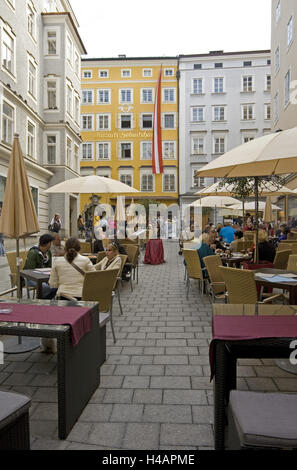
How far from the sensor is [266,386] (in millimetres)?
3443

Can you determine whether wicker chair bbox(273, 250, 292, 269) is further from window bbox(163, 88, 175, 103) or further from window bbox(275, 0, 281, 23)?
window bbox(163, 88, 175, 103)

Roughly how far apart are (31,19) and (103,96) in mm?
19425

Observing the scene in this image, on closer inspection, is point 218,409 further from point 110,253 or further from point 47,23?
point 47,23

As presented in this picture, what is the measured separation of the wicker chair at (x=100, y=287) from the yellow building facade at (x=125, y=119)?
34.6m

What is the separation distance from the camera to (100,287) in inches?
175

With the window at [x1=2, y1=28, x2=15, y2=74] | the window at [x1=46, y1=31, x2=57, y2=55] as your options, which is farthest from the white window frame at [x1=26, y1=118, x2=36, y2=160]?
the window at [x1=46, y1=31, x2=57, y2=55]

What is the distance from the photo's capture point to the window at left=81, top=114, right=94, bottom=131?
3969 centimetres

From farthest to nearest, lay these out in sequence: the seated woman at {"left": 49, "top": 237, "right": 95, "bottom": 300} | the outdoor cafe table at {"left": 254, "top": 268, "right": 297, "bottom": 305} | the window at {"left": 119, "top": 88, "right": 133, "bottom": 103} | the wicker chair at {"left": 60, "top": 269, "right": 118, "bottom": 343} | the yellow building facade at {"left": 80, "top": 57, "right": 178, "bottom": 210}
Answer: the window at {"left": 119, "top": 88, "right": 133, "bottom": 103} → the yellow building facade at {"left": 80, "top": 57, "right": 178, "bottom": 210} → the seated woman at {"left": 49, "top": 237, "right": 95, "bottom": 300} → the outdoor cafe table at {"left": 254, "top": 268, "right": 297, "bottom": 305} → the wicker chair at {"left": 60, "top": 269, "right": 118, "bottom": 343}

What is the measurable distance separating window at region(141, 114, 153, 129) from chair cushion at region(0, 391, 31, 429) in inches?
1555

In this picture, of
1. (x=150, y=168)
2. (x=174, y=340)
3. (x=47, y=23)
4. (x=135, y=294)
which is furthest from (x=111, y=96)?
(x=174, y=340)

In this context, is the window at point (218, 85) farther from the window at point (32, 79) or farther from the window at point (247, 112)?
the window at point (32, 79)

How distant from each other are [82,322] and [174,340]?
→ 213cm

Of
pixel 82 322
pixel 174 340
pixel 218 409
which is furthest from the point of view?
pixel 174 340

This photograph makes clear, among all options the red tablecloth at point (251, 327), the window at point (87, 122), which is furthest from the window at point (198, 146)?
the red tablecloth at point (251, 327)
